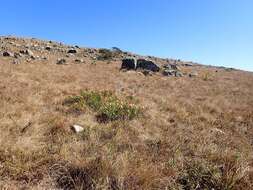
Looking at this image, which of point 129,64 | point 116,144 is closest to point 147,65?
point 129,64

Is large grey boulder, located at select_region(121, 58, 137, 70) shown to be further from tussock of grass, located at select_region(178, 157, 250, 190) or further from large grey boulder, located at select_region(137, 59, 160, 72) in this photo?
tussock of grass, located at select_region(178, 157, 250, 190)

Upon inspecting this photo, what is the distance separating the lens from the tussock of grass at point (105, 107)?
9.17 m

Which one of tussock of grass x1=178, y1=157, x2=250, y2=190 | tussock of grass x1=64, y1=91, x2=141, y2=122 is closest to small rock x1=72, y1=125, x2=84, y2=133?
tussock of grass x1=64, y1=91, x2=141, y2=122

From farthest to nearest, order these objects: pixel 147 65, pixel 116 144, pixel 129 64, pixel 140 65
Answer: pixel 140 65
pixel 147 65
pixel 129 64
pixel 116 144

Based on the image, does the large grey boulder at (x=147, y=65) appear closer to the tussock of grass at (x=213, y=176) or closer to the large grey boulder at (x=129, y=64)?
the large grey boulder at (x=129, y=64)

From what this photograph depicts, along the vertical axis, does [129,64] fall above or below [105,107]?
above

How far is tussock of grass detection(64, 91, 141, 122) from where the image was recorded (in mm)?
9170

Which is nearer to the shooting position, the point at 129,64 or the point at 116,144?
the point at 116,144

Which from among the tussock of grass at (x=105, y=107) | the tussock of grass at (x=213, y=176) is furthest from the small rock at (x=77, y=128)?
the tussock of grass at (x=213, y=176)

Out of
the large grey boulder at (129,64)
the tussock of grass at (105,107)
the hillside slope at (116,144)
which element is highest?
the large grey boulder at (129,64)

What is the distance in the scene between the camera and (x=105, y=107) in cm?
979

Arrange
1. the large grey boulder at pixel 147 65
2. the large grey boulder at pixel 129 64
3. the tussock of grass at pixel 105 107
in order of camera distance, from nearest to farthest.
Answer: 1. the tussock of grass at pixel 105 107
2. the large grey boulder at pixel 147 65
3. the large grey boulder at pixel 129 64

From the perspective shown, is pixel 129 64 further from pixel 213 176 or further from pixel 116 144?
pixel 213 176

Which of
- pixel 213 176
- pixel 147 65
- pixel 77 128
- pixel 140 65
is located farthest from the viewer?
pixel 140 65
